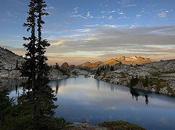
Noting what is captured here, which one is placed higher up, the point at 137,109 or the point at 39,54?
the point at 39,54

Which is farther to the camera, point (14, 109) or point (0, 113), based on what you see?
point (14, 109)

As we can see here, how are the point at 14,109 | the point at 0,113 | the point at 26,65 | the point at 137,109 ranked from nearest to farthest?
1. the point at 26,65
2. the point at 0,113
3. the point at 14,109
4. the point at 137,109

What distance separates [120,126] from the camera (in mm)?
67000

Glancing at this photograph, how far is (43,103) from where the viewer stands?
158 ft

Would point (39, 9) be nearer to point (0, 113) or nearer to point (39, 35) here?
point (39, 35)

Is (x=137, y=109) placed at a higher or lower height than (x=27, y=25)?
lower

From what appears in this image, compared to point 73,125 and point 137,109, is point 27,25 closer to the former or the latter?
point 73,125

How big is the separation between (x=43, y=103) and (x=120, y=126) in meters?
24.0

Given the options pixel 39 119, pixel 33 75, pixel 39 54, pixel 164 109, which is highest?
pixel 39 54

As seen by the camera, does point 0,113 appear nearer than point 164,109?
Yes

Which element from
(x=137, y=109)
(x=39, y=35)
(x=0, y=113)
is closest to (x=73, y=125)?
(x=0, y=113)

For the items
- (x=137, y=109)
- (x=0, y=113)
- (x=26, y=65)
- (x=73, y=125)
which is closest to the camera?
(x=26, y=65)

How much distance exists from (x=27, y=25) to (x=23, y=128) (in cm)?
1567

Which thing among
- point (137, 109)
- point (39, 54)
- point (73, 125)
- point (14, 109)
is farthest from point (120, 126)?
point (137, 109)
